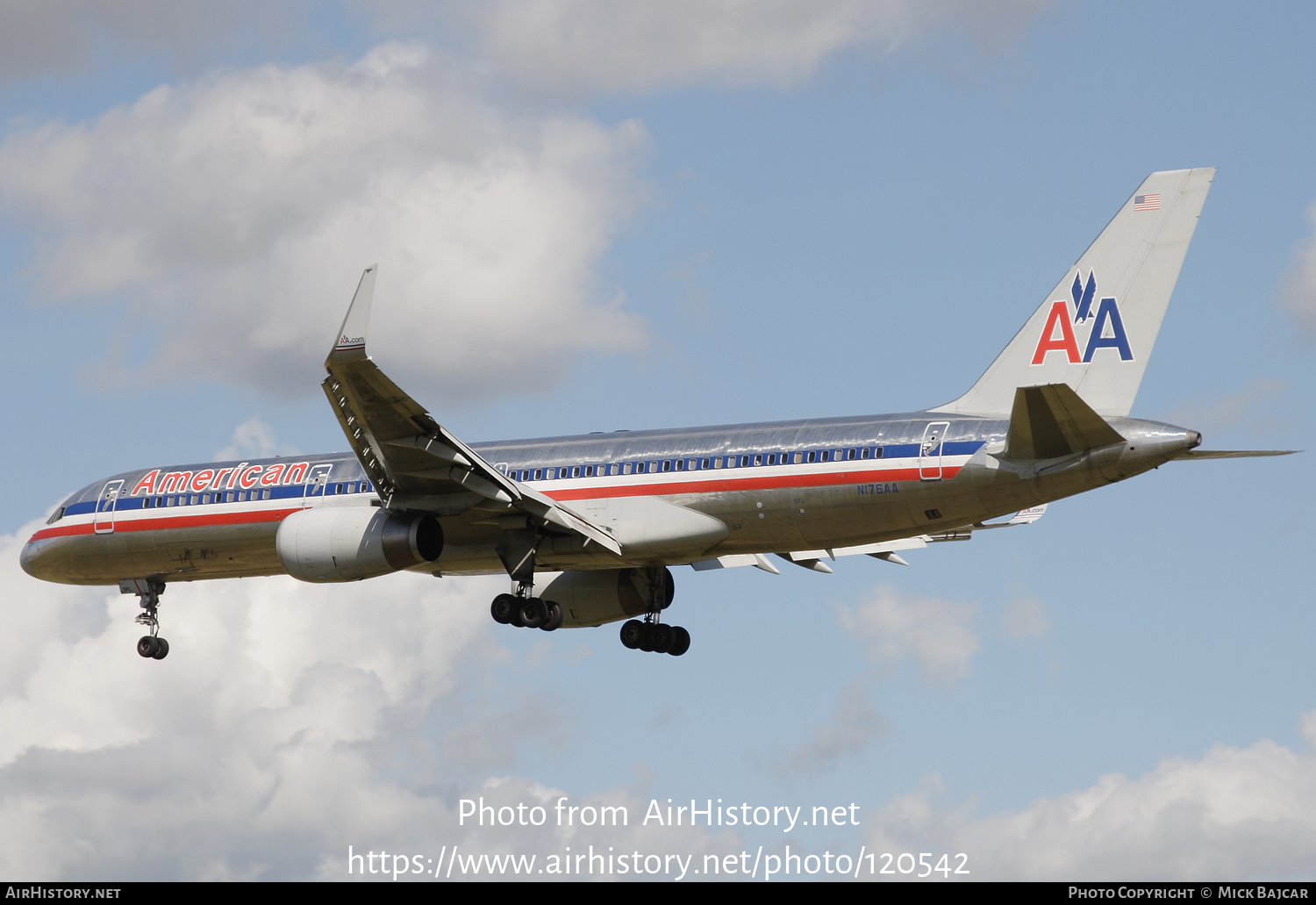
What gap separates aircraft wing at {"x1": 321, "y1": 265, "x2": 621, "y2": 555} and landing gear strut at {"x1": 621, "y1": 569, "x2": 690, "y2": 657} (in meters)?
5.07

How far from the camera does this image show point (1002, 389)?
3138 centimetres

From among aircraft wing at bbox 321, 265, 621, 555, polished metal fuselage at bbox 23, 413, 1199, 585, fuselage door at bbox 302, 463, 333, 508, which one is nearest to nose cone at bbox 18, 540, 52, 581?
polished metal fuselage at bbox 23, 413, 1199, 585

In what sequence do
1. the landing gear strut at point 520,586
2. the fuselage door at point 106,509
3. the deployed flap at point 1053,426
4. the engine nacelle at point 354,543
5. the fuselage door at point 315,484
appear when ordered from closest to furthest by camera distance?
the deployed flap at point 1053,426
the engine nacelle at point 354,543
the landing gear strut at point 520,586
the fuselage door at point 315,484
the fuselage door at point 106,509

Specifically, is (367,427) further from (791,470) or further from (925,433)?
(925,433)

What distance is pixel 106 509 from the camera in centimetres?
3891

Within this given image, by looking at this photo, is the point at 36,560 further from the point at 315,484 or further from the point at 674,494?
the point at 674,494

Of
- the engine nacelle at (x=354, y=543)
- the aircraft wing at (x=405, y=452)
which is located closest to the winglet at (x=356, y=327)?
the aircraft wing at (x=405, y=452)

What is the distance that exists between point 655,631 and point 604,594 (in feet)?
4.78

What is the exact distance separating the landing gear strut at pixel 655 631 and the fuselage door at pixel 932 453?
970 centimetres

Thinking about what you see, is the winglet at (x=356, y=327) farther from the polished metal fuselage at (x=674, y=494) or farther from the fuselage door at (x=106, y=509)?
the fuselage door at (x=106, y=509)


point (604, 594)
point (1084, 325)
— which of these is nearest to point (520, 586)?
point (604, 594)

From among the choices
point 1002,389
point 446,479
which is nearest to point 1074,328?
point 1002,389

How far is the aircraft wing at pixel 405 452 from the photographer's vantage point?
29.9 metres

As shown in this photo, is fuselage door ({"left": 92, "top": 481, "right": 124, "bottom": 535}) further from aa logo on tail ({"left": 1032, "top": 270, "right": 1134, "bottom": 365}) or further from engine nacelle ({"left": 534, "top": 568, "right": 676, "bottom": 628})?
aa logo on tail ({"left": 1032, "top": 270, "right": 1134, "bottom": 365})
